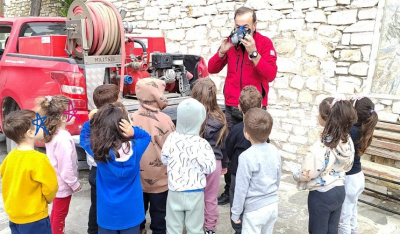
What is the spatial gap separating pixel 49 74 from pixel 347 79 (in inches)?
137

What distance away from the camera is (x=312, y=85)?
15.0 feet

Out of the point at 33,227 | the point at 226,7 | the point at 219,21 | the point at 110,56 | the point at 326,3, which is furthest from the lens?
the point at 219,21

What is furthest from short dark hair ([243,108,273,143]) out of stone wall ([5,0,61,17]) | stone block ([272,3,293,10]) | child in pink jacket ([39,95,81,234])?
stone wall ([5,0,61,17])

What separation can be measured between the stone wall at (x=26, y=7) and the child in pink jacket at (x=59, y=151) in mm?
10244

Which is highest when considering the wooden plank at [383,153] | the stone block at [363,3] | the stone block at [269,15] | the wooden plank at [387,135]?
the stone block at [363,3]

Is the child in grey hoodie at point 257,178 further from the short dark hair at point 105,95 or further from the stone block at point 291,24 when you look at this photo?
the stone block at point 291,24

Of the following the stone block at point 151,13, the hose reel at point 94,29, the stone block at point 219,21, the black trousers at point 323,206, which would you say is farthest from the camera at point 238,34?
the stone block at point 151,13

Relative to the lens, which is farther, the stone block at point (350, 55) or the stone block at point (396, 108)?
the stone block at point (350, 55)

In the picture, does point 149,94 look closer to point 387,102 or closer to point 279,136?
point 279,136

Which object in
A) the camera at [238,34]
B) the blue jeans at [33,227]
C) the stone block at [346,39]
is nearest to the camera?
the blue jeans at [33,227]

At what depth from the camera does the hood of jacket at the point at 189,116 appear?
2359mm

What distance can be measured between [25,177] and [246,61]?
2176 mm

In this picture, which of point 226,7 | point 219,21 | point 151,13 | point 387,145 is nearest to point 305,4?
point 226,7

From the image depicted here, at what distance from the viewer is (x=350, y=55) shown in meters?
4.24
